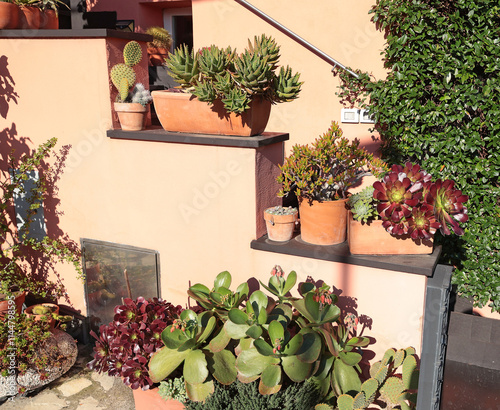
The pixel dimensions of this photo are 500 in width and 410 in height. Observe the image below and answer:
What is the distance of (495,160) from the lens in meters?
4.71

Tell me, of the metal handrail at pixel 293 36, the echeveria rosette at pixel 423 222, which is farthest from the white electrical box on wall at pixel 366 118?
the echeveria rosette at pixel 423 222

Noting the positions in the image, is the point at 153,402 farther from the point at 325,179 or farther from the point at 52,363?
the point at 325,179

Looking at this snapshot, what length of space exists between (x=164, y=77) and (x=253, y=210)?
3.67 metres

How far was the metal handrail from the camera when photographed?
5.59 meters

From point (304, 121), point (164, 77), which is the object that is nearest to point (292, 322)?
point (304, 121)

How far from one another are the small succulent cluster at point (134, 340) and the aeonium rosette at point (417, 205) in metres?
1.67

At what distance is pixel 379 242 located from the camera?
3.18 meters

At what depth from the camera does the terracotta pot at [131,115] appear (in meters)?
3.82

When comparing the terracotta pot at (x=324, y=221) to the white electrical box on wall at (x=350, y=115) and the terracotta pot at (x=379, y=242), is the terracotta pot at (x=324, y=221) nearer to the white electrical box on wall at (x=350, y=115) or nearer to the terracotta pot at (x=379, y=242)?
the terracotta pot at (x=379, y=242)

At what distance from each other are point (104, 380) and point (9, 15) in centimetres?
320

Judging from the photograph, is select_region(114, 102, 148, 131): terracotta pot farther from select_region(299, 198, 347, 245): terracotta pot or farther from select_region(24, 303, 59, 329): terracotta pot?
select_region(24, 303, 59, 329): terracotta pot

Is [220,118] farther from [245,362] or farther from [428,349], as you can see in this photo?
[428,349]

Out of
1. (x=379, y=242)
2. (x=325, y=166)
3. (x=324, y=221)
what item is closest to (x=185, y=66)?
(x=325, y=166)

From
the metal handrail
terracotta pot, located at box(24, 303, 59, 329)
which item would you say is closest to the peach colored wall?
the metal handrail
